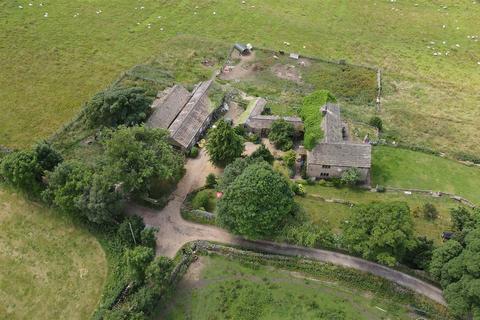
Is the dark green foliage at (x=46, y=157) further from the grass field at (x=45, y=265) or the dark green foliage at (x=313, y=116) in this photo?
the dark green foliage at (x=313, y=116)

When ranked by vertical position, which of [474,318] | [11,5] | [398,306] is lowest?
[398,306]

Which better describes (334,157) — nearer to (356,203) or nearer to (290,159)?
(290,159)

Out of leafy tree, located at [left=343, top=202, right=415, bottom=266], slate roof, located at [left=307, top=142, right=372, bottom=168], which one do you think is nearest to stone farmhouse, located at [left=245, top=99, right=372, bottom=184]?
slate roof, located at [left=307, top=142, right=372, bottom=168]

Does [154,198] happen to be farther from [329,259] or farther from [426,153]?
[426,153]

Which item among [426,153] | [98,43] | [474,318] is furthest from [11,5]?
[474,318]

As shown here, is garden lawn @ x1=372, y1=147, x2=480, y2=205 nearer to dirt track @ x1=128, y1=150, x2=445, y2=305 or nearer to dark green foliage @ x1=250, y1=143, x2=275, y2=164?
dark green foliage @ x1=250, y1=143, x2=275, y2=164

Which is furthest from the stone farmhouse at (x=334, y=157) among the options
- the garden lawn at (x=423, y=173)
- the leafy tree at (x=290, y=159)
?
the garden lawn at (x=423, y=173)
